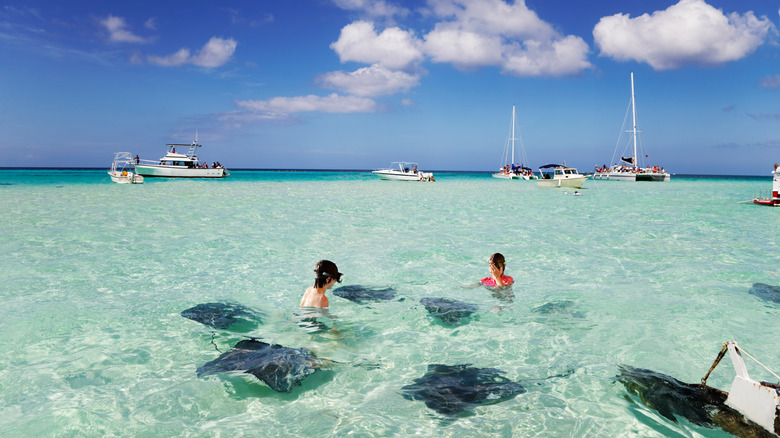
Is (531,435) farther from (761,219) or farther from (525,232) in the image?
(761,219)

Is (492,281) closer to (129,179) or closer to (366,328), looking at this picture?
(366,328)

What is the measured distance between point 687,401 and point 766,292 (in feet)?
20.2

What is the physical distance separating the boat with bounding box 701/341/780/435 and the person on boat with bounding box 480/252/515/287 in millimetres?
4687

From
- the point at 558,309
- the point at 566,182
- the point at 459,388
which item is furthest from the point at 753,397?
the point at 566,182

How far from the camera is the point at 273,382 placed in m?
4.80

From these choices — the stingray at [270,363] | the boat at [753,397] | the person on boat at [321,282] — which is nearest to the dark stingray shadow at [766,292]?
the boat at [753,397]

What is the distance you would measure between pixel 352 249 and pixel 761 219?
20.1 metres

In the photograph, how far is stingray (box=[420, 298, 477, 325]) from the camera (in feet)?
23.3

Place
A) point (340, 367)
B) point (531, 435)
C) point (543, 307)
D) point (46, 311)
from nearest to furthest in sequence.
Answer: point (531, 435), point (340, 367), point (46, 311), point (543, 307)

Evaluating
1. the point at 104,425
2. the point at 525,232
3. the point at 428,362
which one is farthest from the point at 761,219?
the point at 104,425

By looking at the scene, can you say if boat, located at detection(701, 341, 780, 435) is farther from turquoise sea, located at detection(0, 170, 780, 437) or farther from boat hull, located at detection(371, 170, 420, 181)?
boat hull, located at detection(371, 170, 420, 181)

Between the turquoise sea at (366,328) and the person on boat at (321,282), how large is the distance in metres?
0.44

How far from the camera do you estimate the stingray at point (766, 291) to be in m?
8.34

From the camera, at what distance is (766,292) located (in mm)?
8719
